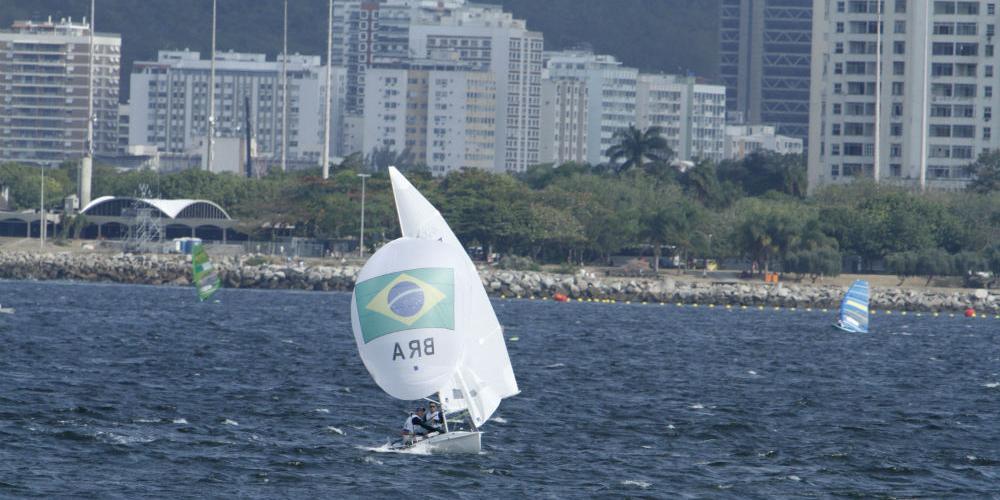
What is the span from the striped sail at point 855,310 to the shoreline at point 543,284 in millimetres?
30009

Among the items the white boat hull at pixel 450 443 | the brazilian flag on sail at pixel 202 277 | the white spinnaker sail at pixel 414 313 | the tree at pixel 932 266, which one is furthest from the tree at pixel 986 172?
the white spinnaker sail at pixel 414 313

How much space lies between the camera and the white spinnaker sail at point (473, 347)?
39.4 metres

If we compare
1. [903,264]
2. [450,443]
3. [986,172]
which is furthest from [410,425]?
[986,172]

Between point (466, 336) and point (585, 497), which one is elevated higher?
point (466, 336)

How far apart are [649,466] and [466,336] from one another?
5310mm

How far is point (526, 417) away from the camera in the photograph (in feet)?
161

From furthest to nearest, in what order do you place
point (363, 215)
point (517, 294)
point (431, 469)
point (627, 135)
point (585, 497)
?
point (627, 135), point (363, 215), point (517, 294), point (431, 469), point (585, 497)

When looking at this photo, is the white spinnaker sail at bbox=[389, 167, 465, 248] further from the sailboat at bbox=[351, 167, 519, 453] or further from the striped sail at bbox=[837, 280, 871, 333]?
the striped sail at bbox=[837, 280, 871, 333]

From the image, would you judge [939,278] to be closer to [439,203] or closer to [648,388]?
[439,203]

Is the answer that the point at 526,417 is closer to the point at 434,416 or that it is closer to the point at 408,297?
Result: the point at 434,416

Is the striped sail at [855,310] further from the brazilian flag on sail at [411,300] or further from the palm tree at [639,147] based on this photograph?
the palm tree at [639,147]

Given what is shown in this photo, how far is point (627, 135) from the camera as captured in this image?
644 feet

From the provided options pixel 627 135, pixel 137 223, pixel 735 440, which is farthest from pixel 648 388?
pixel 627 135

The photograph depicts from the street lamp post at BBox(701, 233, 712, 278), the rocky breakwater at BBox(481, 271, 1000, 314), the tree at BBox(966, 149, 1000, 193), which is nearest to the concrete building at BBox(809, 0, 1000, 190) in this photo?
the tree at BBox(966, 149, 1000, 193)
